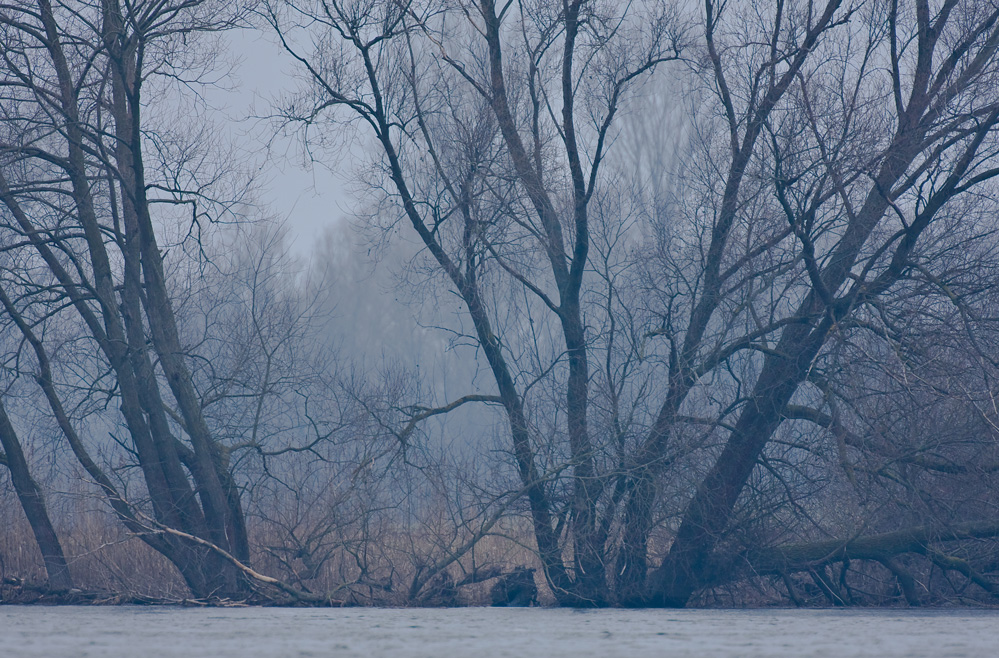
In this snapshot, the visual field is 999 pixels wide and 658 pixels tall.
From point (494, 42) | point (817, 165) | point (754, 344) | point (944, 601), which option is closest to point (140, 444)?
point (494, 42)

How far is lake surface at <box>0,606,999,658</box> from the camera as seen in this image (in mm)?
3525

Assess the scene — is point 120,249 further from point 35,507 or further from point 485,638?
point 485,638

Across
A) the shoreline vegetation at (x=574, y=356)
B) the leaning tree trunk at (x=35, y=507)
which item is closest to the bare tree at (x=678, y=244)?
the shoreline vegetation at (x=574, y=356)

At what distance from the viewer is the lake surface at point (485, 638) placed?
3.53 m

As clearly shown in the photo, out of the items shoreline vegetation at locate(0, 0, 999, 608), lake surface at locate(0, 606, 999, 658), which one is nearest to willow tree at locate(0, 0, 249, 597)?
shoreline vegetation at locate(0, 0, 999, 608)

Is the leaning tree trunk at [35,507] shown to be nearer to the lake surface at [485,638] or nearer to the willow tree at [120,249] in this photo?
the willow tree at [120,249]

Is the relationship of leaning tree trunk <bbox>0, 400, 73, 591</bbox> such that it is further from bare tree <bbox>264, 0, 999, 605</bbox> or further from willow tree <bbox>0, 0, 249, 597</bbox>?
bare tree <bbox>264, 0, 999, 605</bbox>

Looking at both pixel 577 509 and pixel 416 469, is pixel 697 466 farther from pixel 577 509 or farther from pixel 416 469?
pixel 416 469

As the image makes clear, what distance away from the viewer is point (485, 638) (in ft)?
13.4

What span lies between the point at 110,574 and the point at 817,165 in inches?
370

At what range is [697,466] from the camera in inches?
389

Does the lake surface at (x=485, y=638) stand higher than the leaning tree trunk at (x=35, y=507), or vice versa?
the leaning tree trunk at (x=35, y=507)

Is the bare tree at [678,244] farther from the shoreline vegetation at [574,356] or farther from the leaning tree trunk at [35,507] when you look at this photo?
the leaning tree trunk at [35,507]

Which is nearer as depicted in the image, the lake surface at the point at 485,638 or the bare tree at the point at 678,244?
the lake surface at the point at 485,638
